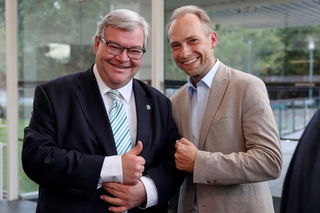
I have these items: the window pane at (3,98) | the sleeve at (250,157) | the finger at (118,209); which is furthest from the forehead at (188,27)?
the window pane at (3,98)

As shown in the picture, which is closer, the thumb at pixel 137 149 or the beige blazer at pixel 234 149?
the thumb at pixel 137 149

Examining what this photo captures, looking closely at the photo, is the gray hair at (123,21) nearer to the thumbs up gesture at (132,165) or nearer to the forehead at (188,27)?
the forehead at (188,27)

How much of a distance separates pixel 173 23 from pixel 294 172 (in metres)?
1.25

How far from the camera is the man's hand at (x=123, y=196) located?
62.1 inches

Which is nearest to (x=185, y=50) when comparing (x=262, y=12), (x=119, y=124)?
(x=119, y=124)

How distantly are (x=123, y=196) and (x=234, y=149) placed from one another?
57cm

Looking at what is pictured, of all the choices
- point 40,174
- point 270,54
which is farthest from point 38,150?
point 270,54

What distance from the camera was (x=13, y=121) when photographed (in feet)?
17.9

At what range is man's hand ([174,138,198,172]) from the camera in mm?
1704

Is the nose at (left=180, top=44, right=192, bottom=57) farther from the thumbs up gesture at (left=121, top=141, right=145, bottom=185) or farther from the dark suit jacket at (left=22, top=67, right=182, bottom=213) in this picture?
the thumbs up gesture at (left=121, top=141, right=145, bottom=185)

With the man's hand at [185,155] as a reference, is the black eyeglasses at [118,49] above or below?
above

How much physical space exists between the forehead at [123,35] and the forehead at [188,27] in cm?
28

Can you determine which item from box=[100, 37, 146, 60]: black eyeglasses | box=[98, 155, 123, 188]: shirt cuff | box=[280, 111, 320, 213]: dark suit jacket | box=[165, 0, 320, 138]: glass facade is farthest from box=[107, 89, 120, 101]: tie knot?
box=[165, 0, 320, 138]: glass facade

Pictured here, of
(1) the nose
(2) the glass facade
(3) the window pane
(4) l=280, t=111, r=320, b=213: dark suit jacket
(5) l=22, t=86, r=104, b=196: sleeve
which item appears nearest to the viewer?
(4) l=280, t=111, r=320, b=213: dark suit jacket
